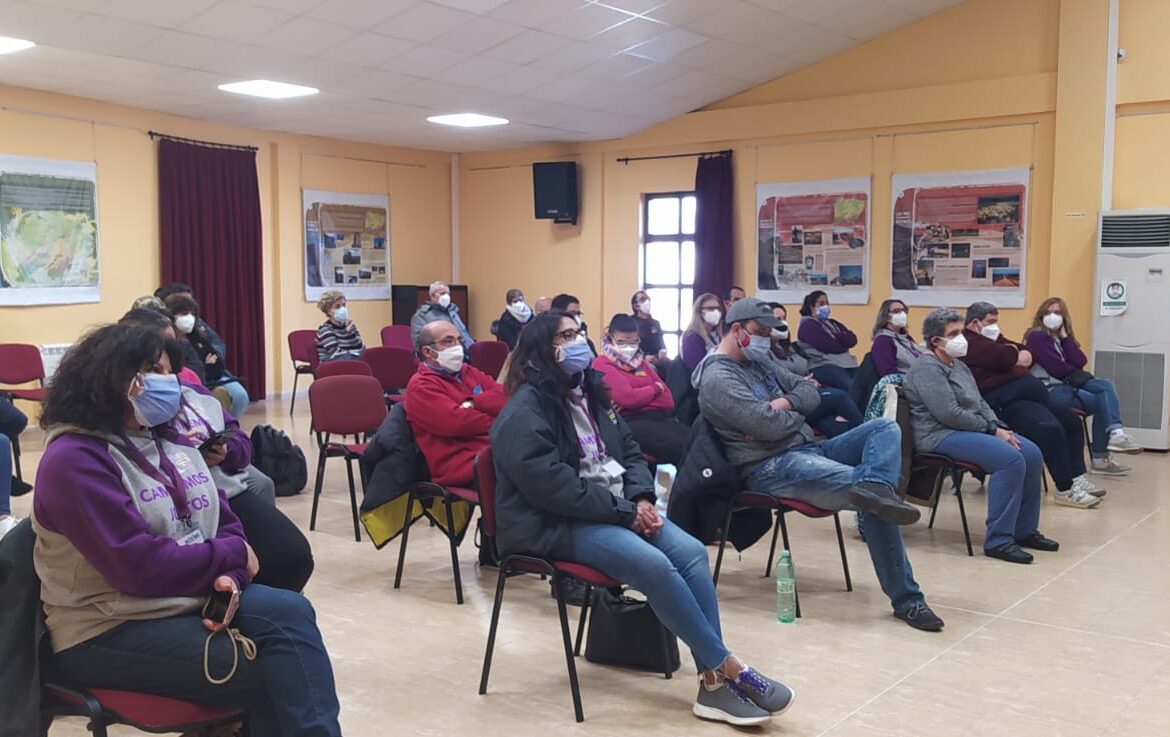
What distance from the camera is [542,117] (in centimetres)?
1077

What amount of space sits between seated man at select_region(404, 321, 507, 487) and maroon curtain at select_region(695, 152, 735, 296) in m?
6.85

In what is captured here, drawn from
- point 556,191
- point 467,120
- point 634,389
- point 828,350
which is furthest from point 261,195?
point 634,389

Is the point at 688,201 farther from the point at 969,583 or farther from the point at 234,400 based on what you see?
the point at 969,583

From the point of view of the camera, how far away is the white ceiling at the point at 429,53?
714 centimetres

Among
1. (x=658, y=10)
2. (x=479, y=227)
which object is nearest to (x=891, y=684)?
(x=658, y=10)

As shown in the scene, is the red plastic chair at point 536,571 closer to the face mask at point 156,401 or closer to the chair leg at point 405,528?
the chair leg at point 405,528

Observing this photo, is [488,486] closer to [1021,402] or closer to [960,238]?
[1021,402]

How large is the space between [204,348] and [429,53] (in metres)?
2.98

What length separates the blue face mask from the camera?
3441 mm

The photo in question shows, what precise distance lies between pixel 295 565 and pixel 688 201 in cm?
926

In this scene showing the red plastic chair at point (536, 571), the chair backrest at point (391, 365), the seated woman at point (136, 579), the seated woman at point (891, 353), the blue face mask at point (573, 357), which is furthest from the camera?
the chair backrest at point (391, 365)

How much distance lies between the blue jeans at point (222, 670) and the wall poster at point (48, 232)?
770cm

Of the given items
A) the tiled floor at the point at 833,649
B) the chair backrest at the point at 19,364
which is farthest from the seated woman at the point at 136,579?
the chair backrest at the point at 19,364

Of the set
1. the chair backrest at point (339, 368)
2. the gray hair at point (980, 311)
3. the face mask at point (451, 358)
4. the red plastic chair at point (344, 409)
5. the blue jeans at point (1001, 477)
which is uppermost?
the gray hair at point (980, 311)
